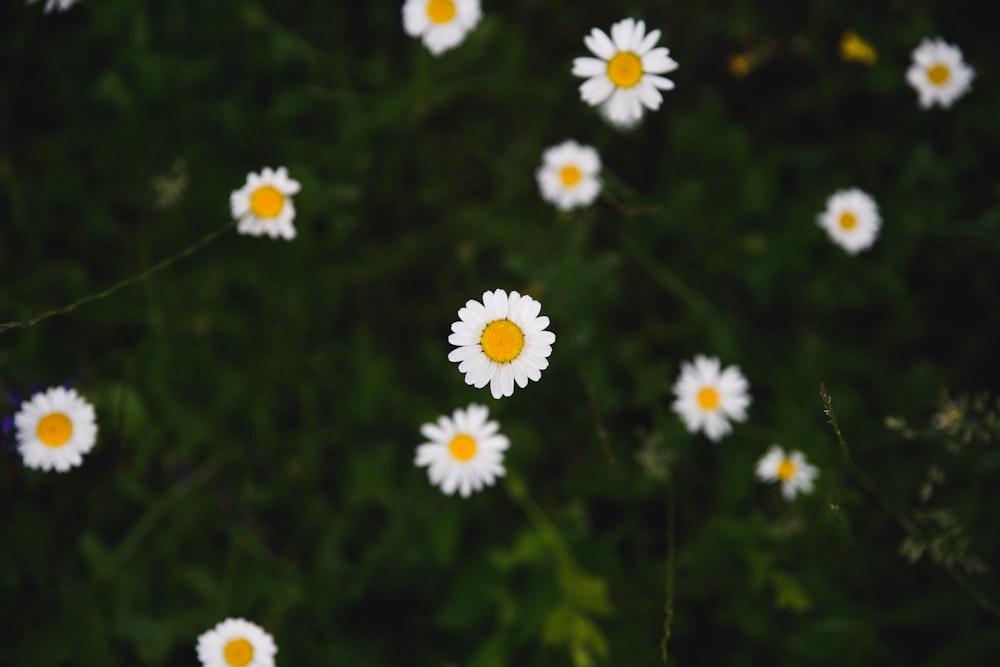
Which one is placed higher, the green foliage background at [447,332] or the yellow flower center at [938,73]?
the yellow flower center at [938,73]

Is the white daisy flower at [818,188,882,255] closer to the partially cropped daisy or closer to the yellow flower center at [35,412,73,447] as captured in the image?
the partially cropped daisy

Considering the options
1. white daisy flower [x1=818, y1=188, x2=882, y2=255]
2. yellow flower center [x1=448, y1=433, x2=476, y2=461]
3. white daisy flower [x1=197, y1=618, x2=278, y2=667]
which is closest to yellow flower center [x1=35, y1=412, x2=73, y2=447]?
white daisy flower [x1=197, y1=618, x2=278, y2=667]

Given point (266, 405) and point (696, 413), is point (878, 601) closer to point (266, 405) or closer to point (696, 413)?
point (696, 413)

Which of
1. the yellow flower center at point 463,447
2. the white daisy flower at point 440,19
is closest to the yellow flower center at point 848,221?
the white daisy flower at point 440,19

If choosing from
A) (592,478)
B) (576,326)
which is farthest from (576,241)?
(592,478)

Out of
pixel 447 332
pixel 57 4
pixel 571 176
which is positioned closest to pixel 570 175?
pixel 571 176

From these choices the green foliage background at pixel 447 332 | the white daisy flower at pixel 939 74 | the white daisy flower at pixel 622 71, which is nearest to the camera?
the white daisy flower at pixel 622 71

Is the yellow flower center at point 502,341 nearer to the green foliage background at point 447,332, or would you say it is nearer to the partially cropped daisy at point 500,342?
the partially cropped daisy at point 500,342
